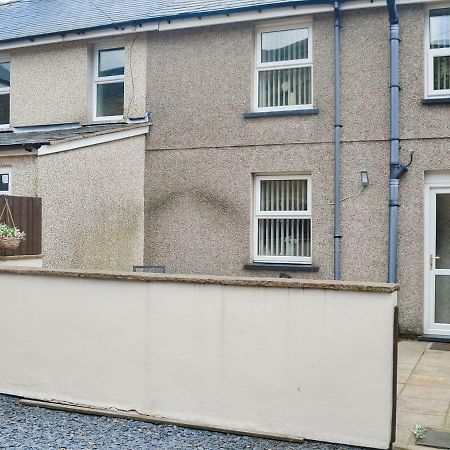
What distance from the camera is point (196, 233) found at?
10.5 metres

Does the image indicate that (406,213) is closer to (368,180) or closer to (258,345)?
(368,180)

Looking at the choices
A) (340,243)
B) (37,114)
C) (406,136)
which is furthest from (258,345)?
(37,114)

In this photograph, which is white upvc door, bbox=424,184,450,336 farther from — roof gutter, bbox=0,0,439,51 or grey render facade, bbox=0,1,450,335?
roof gutter, bbox=0,0,439,51

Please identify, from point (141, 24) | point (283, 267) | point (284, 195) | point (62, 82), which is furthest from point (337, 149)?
point (62, 82)

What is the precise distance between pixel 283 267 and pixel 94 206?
3.13 m

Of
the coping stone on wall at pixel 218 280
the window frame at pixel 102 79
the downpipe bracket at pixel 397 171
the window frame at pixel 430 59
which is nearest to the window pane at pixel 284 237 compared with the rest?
the downpipe bracket at pixel 397 171

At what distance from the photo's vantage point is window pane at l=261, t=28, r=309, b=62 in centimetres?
1014

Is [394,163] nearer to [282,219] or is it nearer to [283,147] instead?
[283,147]

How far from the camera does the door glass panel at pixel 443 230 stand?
9.33 metres

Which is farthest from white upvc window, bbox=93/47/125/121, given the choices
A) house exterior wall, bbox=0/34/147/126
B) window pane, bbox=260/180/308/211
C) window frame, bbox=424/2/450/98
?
window frame, bbox=424/2/450/98

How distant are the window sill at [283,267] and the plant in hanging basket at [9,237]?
12.8 feet

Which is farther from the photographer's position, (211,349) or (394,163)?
(394,163)

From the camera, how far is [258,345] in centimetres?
518

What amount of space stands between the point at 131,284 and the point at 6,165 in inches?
184
